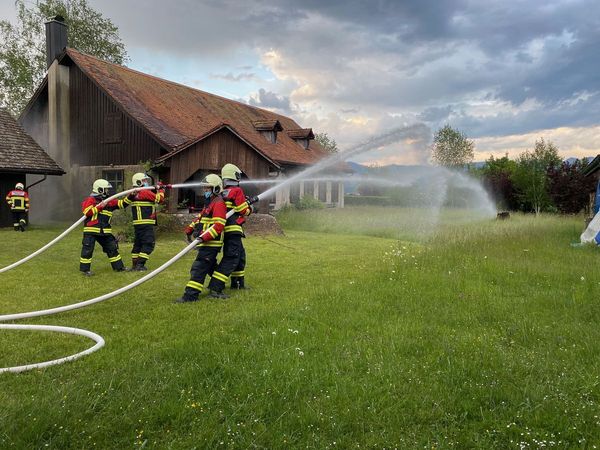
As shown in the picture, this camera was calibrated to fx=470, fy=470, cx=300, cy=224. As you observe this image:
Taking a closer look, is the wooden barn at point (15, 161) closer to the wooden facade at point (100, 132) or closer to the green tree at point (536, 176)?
the wooden facade at point (100, 132)

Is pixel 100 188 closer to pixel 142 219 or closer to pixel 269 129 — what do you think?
pixel 142 219

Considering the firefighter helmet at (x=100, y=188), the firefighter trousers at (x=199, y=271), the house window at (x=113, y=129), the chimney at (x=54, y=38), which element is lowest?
the firefighter trousers at (x=199, y=271)

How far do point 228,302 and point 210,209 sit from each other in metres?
1.39

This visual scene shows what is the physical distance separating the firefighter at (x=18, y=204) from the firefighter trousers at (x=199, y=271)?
41.1 ft

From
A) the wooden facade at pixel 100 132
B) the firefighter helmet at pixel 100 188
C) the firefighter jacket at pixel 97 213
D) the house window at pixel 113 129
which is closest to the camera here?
the firefighter jacket at pixel 97 213

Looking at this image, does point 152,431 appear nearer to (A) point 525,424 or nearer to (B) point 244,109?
(A) point 525,424

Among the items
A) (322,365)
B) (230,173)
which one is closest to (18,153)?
(230,173)

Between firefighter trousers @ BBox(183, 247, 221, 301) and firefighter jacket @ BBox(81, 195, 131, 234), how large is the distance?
2.98 metres

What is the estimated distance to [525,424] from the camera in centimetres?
318

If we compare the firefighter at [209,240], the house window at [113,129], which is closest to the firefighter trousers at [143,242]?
the firefighter at [209,240]

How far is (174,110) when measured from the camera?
21656 millimetres

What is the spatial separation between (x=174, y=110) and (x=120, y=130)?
131 inches

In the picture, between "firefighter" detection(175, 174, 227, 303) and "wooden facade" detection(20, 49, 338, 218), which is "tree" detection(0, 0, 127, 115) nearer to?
"wooden facade" detection(20, 49, 338, 218)

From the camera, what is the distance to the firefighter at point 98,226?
8586mm
